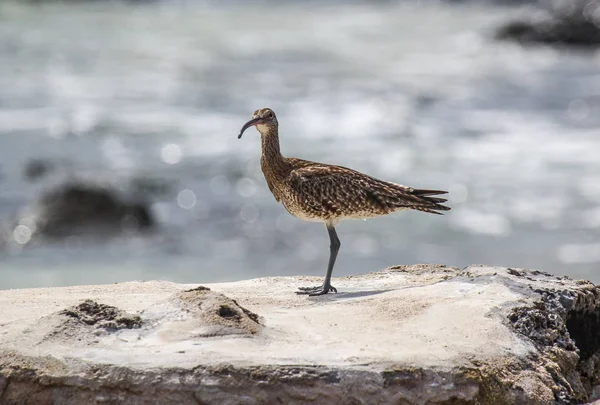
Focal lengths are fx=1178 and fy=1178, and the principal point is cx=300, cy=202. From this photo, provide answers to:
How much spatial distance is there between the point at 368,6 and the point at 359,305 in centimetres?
3999

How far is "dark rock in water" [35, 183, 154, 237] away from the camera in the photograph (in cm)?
1912

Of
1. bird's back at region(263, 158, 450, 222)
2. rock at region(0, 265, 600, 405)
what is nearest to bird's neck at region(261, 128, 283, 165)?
bird's back at region(263, 158, 450, 222)

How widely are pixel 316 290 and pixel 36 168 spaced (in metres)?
14.3

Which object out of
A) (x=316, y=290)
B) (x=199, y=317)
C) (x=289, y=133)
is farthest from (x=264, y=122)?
(x=289, y=133)

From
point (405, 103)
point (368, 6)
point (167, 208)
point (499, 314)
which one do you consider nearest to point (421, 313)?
point (499, 314)

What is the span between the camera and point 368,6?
157 feet

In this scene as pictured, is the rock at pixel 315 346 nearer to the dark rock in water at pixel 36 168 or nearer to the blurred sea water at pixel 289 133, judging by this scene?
the blurred sea water at pixel 289 133

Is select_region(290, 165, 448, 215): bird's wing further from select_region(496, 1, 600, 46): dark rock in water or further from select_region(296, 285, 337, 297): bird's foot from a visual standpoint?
select_region(496, 1, 600, 46): dark rock in water

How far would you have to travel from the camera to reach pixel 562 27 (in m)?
37.6

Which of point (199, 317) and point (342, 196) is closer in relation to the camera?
point (199, 317)

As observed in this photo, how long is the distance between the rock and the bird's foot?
0.19m

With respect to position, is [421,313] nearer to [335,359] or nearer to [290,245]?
[335,359]

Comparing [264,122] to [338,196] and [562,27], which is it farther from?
[562,27]

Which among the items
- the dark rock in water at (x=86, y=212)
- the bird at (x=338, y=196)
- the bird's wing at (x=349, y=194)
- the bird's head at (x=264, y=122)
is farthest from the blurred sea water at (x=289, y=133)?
the bird's wing at (x=349, y=194)
